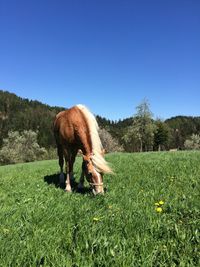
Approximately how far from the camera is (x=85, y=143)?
32.3 feet

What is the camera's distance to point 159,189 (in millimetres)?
8344

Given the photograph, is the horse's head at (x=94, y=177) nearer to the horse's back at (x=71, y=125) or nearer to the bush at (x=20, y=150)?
the horse's back at (x=71, y=125)

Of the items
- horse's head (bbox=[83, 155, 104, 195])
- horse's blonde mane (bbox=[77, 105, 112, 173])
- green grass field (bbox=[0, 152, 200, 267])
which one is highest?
horse's blonde mane (bbox=[77, 105, 112, 173])

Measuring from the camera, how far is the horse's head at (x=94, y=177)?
28.2 feet

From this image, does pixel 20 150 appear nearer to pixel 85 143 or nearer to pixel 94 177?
pixel 85 143

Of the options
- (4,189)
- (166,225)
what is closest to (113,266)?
(166,225)

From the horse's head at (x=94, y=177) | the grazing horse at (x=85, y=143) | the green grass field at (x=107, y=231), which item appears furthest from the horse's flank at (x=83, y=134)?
A: the green grass field at (x=107, y=231)

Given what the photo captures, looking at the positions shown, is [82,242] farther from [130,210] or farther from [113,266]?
[130,210]

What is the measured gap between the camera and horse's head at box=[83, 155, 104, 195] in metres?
8.60

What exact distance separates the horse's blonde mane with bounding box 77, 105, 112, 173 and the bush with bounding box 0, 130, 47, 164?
87.9m

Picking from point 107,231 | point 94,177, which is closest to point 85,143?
point 94,177

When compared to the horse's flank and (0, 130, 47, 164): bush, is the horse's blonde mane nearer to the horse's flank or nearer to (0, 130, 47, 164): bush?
the horse's flank

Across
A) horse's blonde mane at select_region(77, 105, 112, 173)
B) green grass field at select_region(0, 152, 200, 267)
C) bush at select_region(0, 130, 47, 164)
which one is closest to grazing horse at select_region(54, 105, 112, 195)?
horse's blonde mane at select_region(77, 105, 112, 173)

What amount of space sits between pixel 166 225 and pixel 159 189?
320 centimetres
